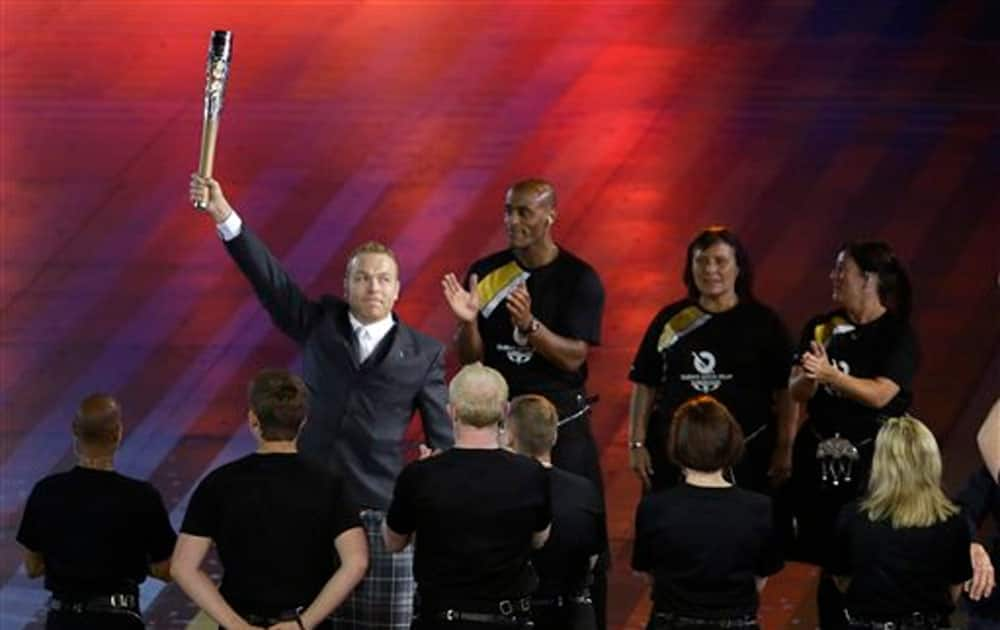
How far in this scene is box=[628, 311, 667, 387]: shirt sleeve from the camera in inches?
290

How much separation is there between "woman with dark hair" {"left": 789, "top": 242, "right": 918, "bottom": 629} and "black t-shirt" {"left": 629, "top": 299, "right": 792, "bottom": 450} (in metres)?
0.11

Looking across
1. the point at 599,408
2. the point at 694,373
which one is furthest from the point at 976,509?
the point at 599,408

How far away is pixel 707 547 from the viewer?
18.8 feet

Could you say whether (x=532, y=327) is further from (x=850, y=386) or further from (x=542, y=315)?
(x=850, y=386)

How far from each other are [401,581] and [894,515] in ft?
4.99

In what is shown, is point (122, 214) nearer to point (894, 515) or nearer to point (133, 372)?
point (133, 372)

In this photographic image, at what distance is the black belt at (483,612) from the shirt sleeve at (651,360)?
5.73 ft

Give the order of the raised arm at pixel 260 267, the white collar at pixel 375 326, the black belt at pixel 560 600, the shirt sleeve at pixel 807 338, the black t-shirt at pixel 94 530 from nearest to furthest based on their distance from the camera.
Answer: the black t-shirt at pixel 94 530 < the black belt at pixel 560 600 < the raised arm at pixel 260 267 < the white collar at pixel 375 326 < the shirt sleeve at pixel 807 338

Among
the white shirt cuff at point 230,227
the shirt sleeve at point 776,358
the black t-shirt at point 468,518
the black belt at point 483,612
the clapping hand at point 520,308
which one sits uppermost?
the white shirt cuff at point 230,227

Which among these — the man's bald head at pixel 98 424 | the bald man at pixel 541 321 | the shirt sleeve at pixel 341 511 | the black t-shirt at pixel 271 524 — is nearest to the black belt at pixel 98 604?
the man's bald head at pixel 98 424

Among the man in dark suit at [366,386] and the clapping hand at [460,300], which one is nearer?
the man in dark suit at [366,386]

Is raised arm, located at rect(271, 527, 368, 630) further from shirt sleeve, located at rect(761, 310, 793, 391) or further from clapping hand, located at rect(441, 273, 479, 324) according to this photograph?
shirt sleeve, located at rect(761, 310, 793, 391)

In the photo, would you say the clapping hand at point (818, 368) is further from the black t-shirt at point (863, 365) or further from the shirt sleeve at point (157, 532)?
the shirt sleeve at point (157, 532)

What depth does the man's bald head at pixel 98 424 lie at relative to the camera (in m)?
5.94
